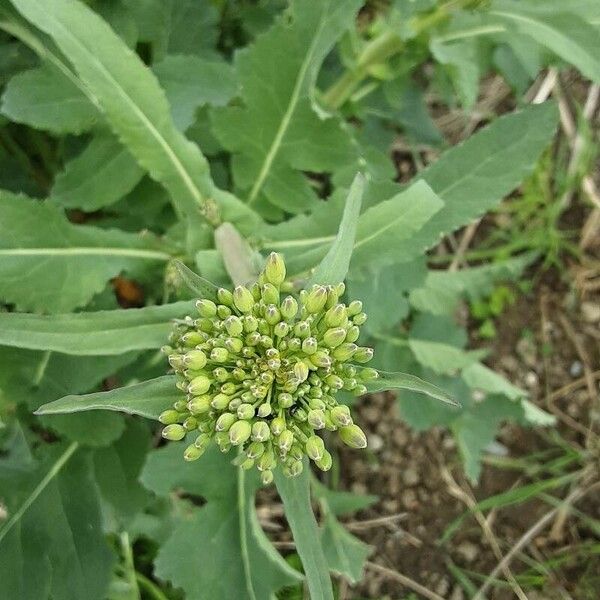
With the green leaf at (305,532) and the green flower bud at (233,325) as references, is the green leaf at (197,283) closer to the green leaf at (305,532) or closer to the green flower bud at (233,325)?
the green flower bud at (233,325)

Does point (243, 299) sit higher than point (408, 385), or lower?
higher

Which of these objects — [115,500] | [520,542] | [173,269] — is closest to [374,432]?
[520,542]

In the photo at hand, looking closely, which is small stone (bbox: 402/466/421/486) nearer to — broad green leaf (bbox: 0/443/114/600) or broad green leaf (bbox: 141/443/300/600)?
broad green leaf (bbox: 141/443/300/600)

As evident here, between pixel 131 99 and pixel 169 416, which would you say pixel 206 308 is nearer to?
pixel 169 416

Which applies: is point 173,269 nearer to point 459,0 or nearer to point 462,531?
point 459,0

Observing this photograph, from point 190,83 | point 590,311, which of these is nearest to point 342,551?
point 190,83

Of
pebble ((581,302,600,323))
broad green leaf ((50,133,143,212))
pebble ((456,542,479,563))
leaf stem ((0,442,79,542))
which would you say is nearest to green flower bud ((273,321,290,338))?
broad green leaf ((50,133,143,212))
